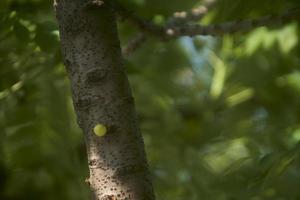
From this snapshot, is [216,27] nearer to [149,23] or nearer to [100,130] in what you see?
[149,23]

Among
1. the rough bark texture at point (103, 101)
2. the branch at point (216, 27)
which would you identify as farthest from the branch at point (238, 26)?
the rough bark texture at point (103, 101)

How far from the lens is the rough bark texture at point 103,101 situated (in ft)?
2.01

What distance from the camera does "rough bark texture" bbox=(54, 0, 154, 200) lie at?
A: 0.61m

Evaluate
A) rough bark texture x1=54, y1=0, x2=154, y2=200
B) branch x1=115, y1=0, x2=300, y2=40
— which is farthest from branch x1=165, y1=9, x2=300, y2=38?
rough bark texture x1=54, y1=0, x2=154, y2=200

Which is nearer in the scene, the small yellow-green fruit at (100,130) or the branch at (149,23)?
the small yellow-green fruit at (100,130)

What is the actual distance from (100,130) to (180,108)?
3.68ft

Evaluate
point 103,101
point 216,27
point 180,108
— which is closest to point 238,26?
point 216,27

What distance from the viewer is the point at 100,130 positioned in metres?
0.61

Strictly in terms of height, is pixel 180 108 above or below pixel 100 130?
above

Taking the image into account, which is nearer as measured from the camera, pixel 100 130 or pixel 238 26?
pixel 100 130

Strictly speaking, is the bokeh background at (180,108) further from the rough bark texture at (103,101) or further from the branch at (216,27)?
the rough bark texture at (103,101)

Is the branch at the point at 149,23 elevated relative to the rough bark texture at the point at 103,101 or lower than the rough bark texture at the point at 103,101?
elevated

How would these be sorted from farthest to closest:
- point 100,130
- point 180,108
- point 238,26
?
point 180,108 → point 238,26 → point 100,130

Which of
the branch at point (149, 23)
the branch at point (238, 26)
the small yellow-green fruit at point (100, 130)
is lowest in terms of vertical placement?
the small yellow-green fruit at point (100, 130)
